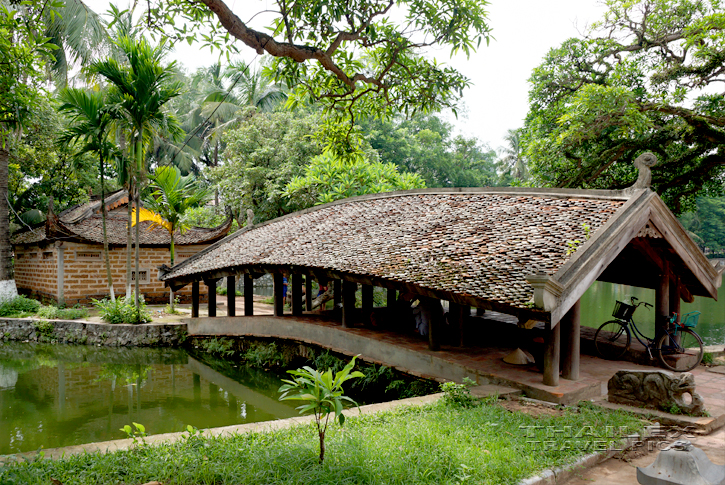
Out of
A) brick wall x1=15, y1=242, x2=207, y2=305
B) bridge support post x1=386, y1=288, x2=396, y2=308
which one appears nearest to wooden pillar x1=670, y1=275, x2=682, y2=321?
bridge support post x1=386, y1=288, x2=396, y2=308

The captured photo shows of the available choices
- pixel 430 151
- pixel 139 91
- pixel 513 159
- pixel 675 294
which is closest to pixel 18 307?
pixel 139 91

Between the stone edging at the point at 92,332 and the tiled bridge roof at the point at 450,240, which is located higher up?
the tiled bridge roof at the point at 450,240

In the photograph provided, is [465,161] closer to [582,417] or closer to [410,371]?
[410,371]

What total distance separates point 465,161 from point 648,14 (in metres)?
20.8

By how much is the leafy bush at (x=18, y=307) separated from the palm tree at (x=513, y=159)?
3068 cm

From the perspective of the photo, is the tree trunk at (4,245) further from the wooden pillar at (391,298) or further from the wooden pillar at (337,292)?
the wooden pillar at (391,298)

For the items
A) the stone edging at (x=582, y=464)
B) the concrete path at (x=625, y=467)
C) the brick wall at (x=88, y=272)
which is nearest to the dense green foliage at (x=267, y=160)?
the brick wall at (x=88, y=272)

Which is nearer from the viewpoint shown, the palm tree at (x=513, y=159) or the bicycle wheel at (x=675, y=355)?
the bicycle wheel at (x=675, y=355)

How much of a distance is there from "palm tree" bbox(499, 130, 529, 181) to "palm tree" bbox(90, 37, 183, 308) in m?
28.1

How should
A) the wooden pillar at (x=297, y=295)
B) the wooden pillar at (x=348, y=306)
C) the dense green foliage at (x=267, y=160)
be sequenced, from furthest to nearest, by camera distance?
the dense green foliage at (x=267, y=160)
the wooden pillar at (x=297, y=295)
the wooden pillar at (x=348, y=306)

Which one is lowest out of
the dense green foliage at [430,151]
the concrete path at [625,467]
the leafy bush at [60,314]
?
the leafy bush at [60,314]

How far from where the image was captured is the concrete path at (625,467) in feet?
13.6

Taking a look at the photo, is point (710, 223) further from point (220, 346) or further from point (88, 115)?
point (88, 115)

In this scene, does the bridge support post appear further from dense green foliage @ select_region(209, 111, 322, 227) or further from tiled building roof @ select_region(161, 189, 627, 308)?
dense green foliage @ select_region(209, 111, 322, 227)
